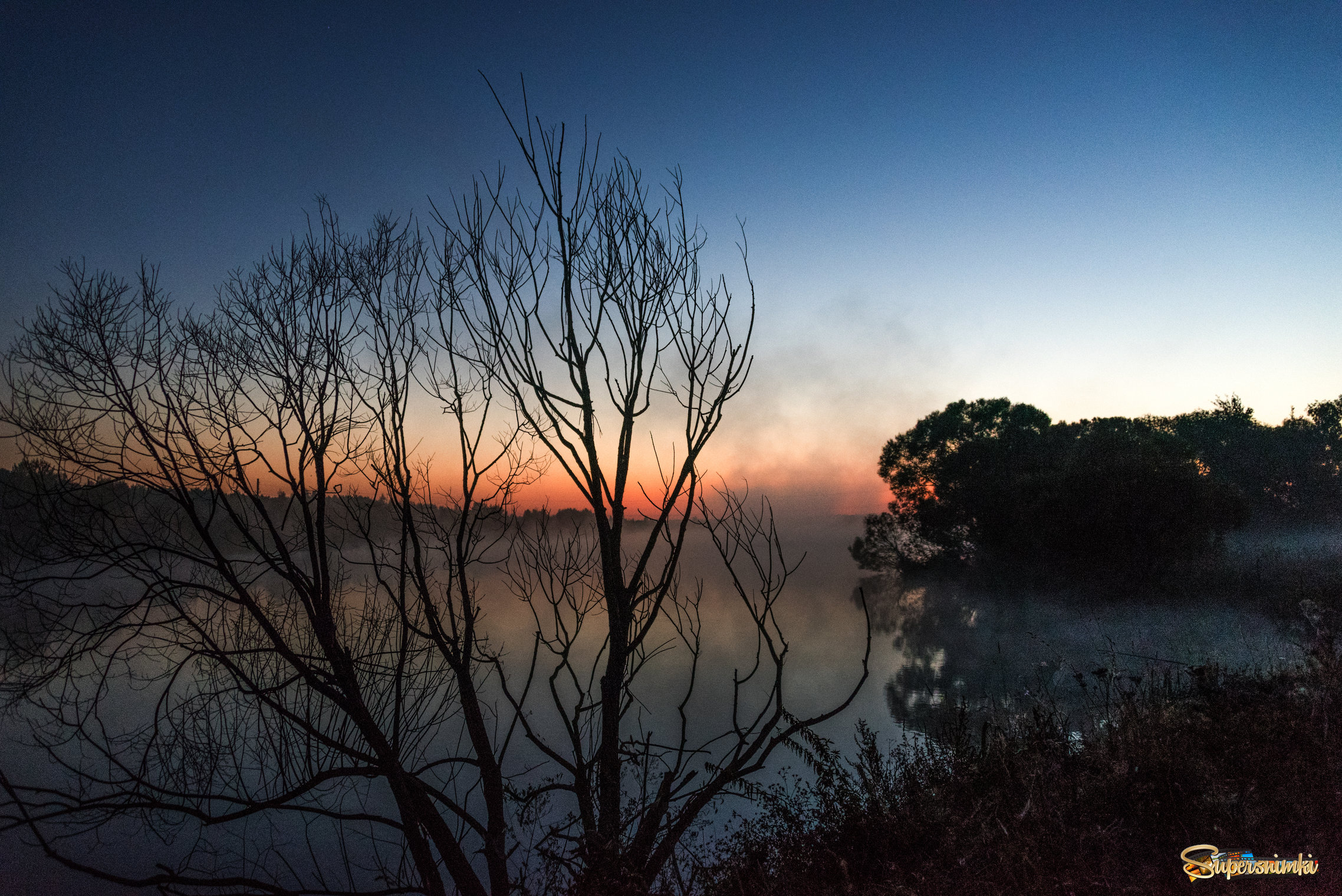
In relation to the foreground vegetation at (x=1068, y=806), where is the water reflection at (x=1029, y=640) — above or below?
below

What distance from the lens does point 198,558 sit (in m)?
3.65

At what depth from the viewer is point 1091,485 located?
1694cm

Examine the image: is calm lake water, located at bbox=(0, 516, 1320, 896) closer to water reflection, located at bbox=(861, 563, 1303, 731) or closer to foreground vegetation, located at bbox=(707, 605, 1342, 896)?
water reflection, located at bbox=(861, 563, 1303, 731)

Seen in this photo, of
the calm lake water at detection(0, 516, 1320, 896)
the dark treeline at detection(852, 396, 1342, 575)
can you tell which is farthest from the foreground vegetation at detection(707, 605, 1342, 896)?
the dark treeline at detection(852, 396, 1342, 575)

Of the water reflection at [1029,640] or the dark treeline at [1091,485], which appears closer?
the water reflection at [1029,640]

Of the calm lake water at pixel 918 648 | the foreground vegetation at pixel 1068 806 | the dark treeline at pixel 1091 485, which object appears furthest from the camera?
the dark treeline at pixel 1091 485

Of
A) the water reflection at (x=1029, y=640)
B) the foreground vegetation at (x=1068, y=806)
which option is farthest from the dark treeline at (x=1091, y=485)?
the foreground vegetation at (x=1068, y=806)

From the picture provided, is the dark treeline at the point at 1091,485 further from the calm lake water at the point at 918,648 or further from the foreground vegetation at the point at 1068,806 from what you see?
the foreground vegetation at the point at 1068,806

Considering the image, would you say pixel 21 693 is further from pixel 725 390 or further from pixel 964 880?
pixel 964 880

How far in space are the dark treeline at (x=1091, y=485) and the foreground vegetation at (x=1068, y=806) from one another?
1251 cm

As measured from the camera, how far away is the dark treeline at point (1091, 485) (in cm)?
1623

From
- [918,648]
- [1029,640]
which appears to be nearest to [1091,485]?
[1029,640]

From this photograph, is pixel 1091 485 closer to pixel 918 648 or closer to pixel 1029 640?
pixel 1029 640

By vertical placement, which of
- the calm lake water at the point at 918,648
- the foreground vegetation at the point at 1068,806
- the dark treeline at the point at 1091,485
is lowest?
the calm lake water at the point at 918,648
